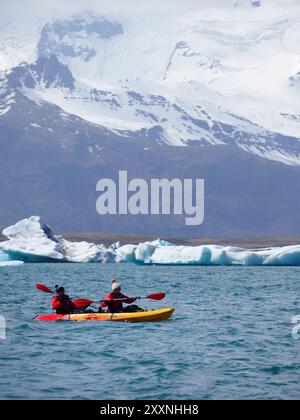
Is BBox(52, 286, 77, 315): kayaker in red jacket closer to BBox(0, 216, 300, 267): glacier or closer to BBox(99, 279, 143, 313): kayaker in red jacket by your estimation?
BBox(99, 279, 143, 313): kayaker in red jacket

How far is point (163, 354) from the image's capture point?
1885 inches

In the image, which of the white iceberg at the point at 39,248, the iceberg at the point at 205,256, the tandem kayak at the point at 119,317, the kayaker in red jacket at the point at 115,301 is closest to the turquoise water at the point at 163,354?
the tandem kayak at the point at 119,317

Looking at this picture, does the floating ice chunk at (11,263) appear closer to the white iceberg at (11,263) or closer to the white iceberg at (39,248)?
the white iceberg at (11,263)

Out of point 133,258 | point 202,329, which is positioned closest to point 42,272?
point 133,258

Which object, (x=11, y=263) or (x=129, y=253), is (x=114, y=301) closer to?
(x=129, y=253)

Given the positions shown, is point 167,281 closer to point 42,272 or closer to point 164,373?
point 42,272

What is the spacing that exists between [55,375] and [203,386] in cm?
539

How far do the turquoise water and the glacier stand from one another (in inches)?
2179

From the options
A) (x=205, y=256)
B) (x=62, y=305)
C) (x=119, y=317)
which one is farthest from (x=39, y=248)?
(x=119, y=317)
